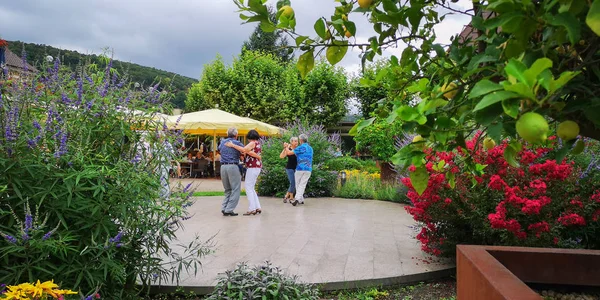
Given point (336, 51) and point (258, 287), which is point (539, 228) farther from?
point (336, 51)

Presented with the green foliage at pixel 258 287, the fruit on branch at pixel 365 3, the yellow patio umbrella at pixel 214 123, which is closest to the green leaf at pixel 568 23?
the fruit on branch at pixel 365 3

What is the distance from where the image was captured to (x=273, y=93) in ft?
73.9

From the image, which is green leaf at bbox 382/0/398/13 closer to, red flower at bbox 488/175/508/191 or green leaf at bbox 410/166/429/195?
green leaf at bbox 410/166/429/195

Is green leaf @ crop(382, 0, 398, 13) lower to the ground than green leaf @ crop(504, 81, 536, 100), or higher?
higher

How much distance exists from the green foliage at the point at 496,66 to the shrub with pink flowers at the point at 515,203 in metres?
2.50

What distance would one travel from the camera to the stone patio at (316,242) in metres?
4.46

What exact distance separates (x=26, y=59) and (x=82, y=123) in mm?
573

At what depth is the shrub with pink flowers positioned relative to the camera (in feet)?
12.8

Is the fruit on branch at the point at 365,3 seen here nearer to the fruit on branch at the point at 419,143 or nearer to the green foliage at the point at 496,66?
the green foliage at the point at 496,66

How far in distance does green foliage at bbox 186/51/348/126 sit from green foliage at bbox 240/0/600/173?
794 inches

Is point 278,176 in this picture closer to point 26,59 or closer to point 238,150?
point 238,150

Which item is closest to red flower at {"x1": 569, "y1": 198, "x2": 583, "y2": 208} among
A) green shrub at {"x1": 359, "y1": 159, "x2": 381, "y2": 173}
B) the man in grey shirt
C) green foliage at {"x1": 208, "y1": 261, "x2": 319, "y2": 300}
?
green foliage at {"x1": 208, "y1": 261, "x2": 319, "y2": 300}

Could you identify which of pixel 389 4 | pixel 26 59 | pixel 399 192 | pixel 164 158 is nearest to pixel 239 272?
pixel 164 158

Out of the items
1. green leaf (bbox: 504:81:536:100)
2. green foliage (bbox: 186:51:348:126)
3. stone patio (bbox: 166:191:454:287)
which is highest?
green foliage (bbox: 186:51:348:126)
